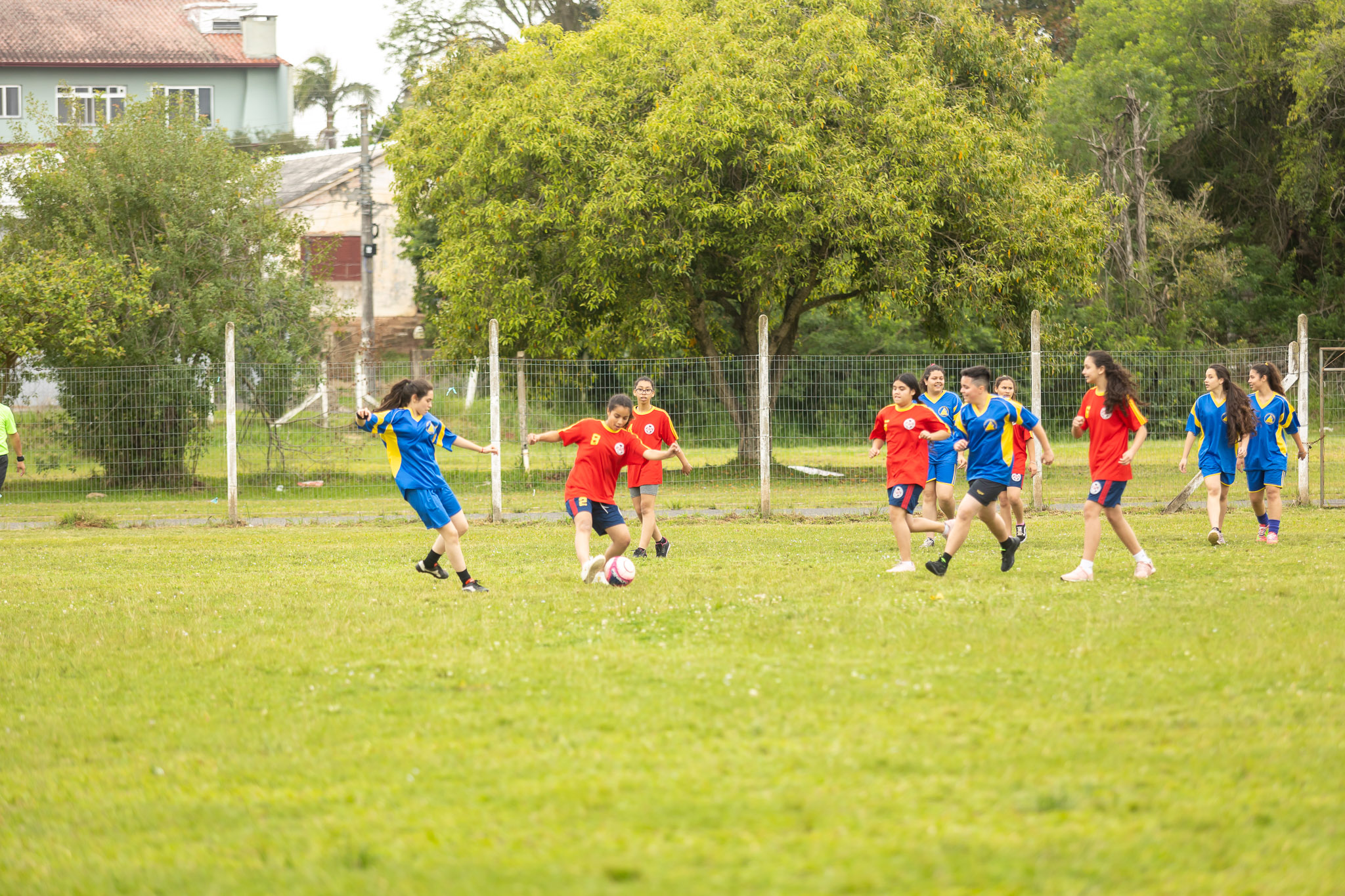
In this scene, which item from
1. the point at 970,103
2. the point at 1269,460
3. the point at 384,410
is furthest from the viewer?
the point at 970,103

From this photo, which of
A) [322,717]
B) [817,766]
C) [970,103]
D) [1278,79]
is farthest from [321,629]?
[1278,79]

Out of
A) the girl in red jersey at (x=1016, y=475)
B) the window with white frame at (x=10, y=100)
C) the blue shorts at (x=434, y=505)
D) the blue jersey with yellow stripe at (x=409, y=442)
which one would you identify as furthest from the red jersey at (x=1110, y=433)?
the window with white frame at (x=10, y=100)

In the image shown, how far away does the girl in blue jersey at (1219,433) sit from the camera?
12.3 meters

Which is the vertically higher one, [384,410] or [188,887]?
[384,410]

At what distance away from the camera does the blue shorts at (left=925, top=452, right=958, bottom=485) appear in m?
12.1

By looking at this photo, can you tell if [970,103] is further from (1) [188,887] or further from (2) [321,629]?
(1) [188,887]

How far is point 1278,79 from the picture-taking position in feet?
123

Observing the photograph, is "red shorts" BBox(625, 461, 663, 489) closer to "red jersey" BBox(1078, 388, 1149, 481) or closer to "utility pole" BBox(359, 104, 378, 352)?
"red jersey" BBox(1078, 388, 1149, 481)

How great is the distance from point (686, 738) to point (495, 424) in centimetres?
1188

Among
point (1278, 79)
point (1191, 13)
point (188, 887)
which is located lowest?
point (188, 887)

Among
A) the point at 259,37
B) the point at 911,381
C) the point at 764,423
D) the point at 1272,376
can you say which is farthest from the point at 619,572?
the point at 259,37

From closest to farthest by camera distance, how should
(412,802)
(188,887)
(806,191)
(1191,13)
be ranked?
1. (188,887)
2. (412,802)
3. (806,191)
4. (1191,13)

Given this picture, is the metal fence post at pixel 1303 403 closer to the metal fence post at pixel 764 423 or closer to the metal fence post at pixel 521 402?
the metal fence post at pixel 764 423

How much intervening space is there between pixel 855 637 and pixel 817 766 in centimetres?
255
